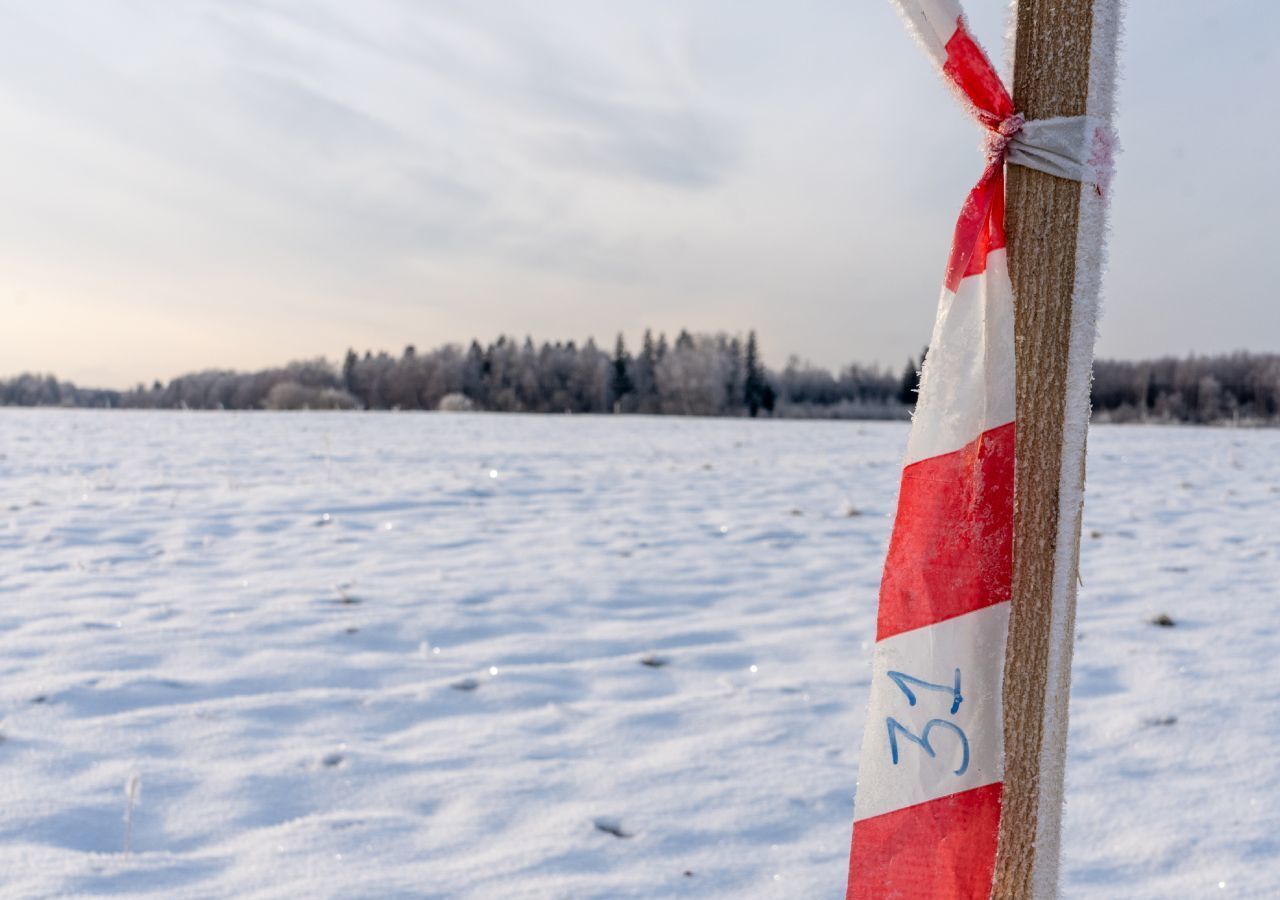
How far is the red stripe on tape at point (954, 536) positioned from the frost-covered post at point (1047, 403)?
→ 44 millimetres

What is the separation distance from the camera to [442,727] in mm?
3078

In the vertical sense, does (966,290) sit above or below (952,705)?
above

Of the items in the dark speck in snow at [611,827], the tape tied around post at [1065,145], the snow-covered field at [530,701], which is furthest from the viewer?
the dark speck in snow at [611,827]

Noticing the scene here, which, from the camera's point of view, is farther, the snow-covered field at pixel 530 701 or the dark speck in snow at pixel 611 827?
the dark speck in snow at pixel 611 827

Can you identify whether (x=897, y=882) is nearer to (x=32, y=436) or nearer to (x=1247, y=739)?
(x=1247, y=739)

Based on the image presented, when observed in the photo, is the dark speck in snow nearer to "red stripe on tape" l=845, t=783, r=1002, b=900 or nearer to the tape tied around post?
"red stripe on tape" l=845, t=783, r=1002, b=900

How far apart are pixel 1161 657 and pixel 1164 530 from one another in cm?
330

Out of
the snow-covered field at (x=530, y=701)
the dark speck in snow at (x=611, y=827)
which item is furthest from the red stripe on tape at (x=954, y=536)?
the dark speck in snow at (x=611, y=827)

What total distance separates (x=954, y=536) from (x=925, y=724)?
1.01 ft

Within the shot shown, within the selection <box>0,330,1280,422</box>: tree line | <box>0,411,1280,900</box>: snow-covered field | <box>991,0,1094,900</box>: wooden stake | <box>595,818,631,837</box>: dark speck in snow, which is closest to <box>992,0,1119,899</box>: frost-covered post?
<box>991,0,1094,900</box>: wooden stake

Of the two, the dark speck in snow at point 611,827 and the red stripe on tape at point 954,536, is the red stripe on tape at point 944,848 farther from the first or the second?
the dark speck in snow at point 611,827

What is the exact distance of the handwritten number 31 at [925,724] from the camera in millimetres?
1340

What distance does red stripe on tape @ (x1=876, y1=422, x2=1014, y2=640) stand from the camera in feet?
4.36

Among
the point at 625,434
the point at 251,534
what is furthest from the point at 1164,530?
the point at 625,434
